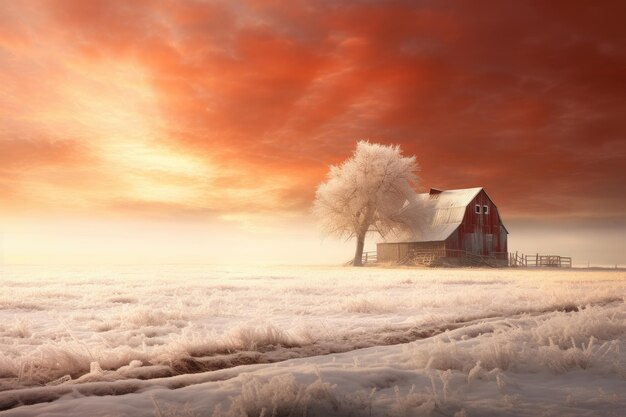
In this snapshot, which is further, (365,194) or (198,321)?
(365,194)

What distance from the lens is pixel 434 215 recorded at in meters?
57.8

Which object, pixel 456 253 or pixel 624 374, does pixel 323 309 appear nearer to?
pixel 624 374

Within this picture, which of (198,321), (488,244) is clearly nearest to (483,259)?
(488,244)

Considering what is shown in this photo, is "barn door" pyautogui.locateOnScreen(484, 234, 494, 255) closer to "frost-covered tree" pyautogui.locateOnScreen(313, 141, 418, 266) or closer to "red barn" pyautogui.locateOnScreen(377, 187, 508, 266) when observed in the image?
"red barn" pyautogui.locateOnScreen(377, 187, 508, 266)

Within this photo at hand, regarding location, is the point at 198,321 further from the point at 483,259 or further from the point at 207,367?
the point at 483,259

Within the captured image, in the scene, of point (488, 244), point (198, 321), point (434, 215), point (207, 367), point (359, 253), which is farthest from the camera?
point (434, 215)

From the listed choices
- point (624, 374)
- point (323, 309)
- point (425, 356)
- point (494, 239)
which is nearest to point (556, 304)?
point (323, 309)

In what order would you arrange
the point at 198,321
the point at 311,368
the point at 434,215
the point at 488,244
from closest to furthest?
1. the point at 311,368
2. the point at 198,321
3. the point at 488,244
4. the point at 434,215

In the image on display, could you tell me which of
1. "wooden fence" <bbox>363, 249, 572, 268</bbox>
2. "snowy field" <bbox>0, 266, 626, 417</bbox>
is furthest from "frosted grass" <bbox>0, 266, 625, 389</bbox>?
"wooden fence" <bbox>363, 249, 572, 268</bbox>

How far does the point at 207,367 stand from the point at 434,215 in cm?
5326

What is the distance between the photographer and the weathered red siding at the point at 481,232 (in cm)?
5451

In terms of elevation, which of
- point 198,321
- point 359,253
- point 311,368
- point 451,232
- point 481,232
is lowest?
point 198,321

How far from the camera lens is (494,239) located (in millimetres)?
58344

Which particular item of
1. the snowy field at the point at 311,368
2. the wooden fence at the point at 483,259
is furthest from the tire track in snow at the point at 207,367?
the wooden fence at the point at 483,259
